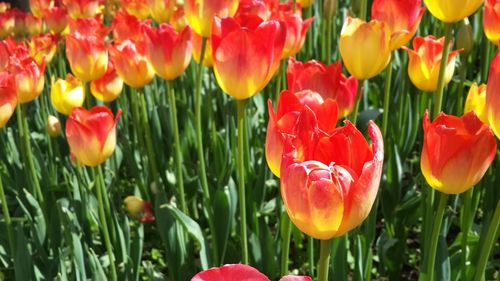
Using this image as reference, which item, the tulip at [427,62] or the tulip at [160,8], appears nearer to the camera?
the tulip at [427,62]

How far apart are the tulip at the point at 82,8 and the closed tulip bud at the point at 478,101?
1.94 metres

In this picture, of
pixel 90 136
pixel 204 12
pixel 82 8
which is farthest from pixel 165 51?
pixel 82 8

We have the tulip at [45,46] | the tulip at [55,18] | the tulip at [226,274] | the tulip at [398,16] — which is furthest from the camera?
the tulip at [55,18]

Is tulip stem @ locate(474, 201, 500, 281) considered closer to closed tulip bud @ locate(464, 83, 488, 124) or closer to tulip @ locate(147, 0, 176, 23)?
closed tulip bud @ locate(464, 83, 488, 124)

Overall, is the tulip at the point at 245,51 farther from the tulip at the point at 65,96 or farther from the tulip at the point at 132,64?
the tulip at the point at 65,96

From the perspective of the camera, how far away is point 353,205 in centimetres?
78

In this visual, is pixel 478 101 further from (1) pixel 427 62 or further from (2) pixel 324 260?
(2) pixel 324 260

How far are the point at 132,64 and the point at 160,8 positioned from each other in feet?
2.08

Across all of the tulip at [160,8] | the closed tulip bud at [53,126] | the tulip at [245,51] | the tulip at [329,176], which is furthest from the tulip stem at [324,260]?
the tulip at [160,8]

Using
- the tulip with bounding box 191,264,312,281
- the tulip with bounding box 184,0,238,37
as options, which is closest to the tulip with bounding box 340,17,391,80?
the tulip with bounding box 184,0,238,37

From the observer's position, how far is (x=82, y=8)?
2840 millimetres

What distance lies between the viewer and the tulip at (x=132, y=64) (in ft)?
5.71

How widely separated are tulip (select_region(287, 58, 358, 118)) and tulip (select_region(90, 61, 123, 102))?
677 mm

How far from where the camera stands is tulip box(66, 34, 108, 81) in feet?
5.85
